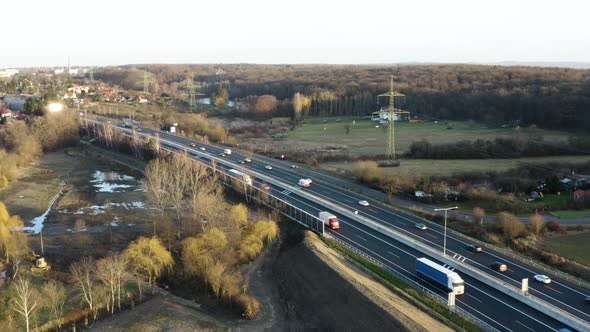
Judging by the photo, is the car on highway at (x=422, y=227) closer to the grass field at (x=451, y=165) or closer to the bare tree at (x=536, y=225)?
the bare tree at (x=536, y=225)

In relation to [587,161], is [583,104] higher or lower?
higher

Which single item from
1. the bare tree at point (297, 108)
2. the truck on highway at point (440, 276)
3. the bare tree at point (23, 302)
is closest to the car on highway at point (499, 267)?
the truck on highway at point (440, 276)

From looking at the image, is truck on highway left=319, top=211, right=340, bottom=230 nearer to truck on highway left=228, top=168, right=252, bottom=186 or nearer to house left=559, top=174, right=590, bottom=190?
truck on highway left=228, top=168, right=252, bottom=186

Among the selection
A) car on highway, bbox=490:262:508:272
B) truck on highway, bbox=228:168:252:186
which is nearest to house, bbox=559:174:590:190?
car on highway, bbox=490:262:508:272

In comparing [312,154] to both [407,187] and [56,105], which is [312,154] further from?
[56,105]

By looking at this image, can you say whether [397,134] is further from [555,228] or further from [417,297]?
[417,297]

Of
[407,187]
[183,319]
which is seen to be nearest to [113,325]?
[183,319]

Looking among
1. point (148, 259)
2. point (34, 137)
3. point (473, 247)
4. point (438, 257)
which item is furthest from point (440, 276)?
point (34, 137)
